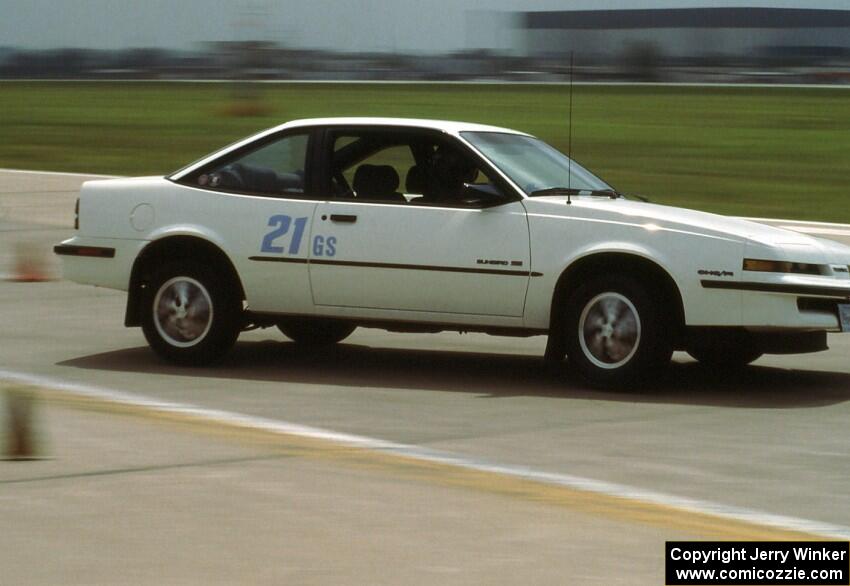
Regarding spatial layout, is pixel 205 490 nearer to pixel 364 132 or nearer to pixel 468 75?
pixel 364 132

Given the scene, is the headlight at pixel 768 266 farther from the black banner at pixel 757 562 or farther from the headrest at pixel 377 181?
the black banner at pixel 757 562

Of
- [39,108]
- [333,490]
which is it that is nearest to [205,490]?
[333,490]

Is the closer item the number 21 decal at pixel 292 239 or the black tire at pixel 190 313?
the number 21 decal at pixel 292 239

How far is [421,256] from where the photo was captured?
30.7 feet

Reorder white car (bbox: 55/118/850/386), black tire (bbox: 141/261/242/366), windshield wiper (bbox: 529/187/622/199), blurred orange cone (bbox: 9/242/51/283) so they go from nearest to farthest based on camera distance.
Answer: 1. white car (bbox: 55/118/850/386)
2. windshield wiper (bbox: 529/187/622/199)
3. black tire (bbox: 141/261/242/366)
4. blurred orange cone (bbox: 9/242/51/283)

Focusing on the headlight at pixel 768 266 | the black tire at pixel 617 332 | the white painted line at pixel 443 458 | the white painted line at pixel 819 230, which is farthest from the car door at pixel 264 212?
the white painted line at pixel 819 230

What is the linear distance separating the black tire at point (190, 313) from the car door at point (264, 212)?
0.61 feet

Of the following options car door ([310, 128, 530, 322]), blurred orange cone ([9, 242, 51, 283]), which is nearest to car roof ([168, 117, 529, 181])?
A: car door ([310, 128, 530, 322])

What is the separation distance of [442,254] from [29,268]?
709 cm

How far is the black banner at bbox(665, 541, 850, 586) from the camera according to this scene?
5.09m

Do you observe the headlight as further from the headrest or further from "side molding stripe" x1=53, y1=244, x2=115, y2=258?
"side molding stripe" x1=53, y1=244, x2=115, y2=258

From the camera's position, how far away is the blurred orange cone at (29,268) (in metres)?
15.0

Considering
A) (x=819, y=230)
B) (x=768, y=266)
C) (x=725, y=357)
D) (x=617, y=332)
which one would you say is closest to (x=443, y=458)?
(x=617, y=332)

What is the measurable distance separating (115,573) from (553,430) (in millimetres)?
A: 3314
